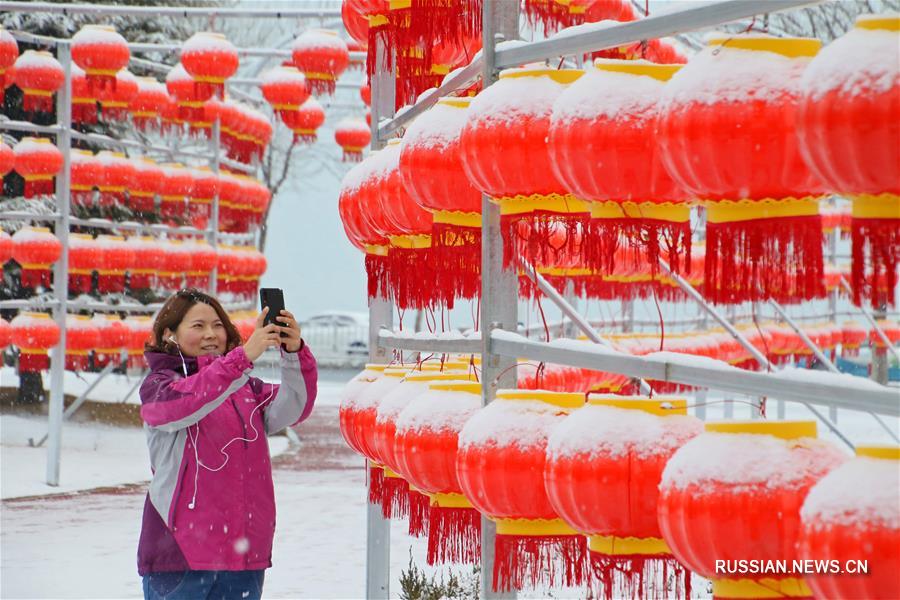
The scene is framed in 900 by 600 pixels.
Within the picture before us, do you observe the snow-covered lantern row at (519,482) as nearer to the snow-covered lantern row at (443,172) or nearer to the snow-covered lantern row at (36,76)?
the snow-covered lantern row at (443,172)

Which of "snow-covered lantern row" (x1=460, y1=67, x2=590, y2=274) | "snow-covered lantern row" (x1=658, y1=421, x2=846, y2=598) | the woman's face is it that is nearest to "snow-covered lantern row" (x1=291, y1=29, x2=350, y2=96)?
the woman's face

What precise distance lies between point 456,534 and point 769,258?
69.4 inches

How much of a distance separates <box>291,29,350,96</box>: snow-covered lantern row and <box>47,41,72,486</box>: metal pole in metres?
2.48

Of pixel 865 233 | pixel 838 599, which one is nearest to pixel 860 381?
pixel 865 233

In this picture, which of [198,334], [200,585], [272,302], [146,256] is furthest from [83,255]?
[200,585]

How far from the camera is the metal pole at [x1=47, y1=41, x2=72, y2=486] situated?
1331 cm

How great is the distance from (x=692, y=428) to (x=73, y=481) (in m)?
11.8

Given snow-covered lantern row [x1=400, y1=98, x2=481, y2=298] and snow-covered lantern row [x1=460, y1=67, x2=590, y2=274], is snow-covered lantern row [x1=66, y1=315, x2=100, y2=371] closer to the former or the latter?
snow-covered lantern row [x1=400, y1=98, x2=481, y2=298]

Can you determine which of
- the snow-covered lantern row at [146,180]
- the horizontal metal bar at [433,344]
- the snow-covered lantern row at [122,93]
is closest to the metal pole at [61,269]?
the snow-covered lantern row at [122,93]

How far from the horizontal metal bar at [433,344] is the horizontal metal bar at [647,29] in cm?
97

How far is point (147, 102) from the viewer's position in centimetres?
1420

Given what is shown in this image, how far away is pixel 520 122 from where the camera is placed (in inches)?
137

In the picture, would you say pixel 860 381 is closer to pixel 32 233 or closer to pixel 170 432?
pixel 170 432

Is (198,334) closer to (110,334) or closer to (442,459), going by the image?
(442,459)
